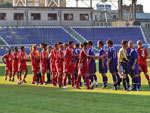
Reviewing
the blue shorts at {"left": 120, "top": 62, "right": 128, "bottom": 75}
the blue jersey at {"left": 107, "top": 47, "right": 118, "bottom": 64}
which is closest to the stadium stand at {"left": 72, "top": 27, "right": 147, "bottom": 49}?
the blue jersey at {"left": 107, "top": 47, "right": 118, "bottom": 64}

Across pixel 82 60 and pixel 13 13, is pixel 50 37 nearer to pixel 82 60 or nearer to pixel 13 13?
pixel 13 13

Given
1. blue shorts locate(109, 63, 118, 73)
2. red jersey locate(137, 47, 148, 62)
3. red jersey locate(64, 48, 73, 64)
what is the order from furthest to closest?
red jersey locate(137, 47, 148, 62) < red jersey locate(64, 48, 73, 64) < blue shorts locate(109, 63, 118, 73)

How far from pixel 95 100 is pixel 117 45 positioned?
172 ft

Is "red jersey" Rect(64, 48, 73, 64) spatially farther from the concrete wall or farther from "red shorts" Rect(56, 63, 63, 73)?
the concrete wall

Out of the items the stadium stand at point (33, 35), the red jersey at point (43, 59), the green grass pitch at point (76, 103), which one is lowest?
the green grass pitch at point (76, 103)

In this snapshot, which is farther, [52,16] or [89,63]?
[52,16]

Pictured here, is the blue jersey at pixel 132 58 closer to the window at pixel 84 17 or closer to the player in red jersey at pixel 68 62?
the player in red jersey at pixel 68 62

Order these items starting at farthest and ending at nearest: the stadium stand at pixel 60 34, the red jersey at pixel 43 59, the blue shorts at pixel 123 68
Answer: the stadium stand at pixel 60 34 < the red jersey at pixel 43 59 < the blue shorts at pixel 123 68

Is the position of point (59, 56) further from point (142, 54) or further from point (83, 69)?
point (142, 54)

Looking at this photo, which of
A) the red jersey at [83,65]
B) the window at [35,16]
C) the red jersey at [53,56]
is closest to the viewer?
the red jersey at [83,65]

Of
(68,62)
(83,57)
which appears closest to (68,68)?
(68,62)

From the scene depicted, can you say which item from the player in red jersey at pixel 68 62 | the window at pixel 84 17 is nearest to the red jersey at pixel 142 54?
the player in red jersey at pixel 68 62

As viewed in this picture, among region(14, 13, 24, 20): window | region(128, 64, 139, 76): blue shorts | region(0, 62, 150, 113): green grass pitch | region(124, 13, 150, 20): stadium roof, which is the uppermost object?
region(124, 13, 150, 20): stadium roof

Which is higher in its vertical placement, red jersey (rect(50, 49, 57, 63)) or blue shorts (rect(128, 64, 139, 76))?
red jersey (rect(50, 49, 57, 63))
